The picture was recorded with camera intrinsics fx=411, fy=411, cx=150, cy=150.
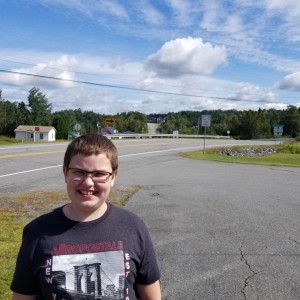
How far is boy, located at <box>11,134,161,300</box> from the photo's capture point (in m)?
2.02

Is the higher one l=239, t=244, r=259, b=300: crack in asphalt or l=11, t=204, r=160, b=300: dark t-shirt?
l=11, t=204, r=160, b=300: dark t-shirt

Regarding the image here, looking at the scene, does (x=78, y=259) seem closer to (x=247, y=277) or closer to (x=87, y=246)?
(x=87, y=246)

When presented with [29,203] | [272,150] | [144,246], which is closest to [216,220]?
[29,203]

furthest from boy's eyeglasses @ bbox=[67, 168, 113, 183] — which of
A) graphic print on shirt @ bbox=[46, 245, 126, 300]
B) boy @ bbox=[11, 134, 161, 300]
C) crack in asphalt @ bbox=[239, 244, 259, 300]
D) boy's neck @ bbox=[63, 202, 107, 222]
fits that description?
crack in asphalt @ bbox=[239, 244, 259, 300]

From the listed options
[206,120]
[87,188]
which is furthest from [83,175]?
[206,120]

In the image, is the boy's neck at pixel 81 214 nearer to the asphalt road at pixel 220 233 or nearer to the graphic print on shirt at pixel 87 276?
the graphic print on shirt at pixel 87 276

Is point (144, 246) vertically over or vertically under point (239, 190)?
over

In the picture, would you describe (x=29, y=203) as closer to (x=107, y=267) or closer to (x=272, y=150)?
(x=107, y=267)

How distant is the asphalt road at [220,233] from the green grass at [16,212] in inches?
26.8

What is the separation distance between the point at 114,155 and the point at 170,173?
14697mm

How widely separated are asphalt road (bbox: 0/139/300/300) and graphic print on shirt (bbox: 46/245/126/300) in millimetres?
2276

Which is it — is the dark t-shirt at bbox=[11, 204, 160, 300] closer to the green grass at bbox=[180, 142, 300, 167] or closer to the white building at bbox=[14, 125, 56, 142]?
the green grass at bbox=[180, 142, 300, 167]

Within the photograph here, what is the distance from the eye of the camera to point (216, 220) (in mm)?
7754

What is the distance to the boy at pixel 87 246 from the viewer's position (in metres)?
2.02
